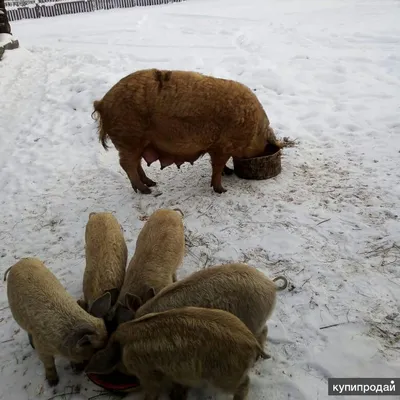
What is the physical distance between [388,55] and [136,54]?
22.3 feet

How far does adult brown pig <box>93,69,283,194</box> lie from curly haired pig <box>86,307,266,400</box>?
279 cm

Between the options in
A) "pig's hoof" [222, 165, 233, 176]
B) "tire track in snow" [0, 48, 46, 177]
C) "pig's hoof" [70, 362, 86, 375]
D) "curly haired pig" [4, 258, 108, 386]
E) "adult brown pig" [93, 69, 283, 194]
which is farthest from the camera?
"tire track in snow" [0, 48, 46, 177]

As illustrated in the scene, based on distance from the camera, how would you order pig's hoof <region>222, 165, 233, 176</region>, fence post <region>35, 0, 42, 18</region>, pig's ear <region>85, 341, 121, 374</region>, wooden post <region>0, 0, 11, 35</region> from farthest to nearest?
fence post <region>35, 0, 42, 18</region>
wooden post <region>0, 0, 11, 35</region>
pig's hoof <region>222, 165, 233, 176</region>
pig's ear <region>85, 341, 121, 374</region>

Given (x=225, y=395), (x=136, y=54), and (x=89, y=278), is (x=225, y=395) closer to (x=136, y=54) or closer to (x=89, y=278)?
(x=89, y=278)

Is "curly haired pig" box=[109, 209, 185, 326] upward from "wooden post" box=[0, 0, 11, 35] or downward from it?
downward

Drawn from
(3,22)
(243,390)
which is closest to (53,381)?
(243,390)

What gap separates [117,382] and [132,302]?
0.57 meters

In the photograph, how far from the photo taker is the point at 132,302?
3.03 metres

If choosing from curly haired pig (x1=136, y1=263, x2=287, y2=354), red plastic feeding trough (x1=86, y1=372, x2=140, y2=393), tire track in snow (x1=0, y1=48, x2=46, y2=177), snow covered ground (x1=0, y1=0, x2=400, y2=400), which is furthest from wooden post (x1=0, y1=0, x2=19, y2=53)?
red plastic feeding trough (x1=86, y1=372, x2=140, y2=393)

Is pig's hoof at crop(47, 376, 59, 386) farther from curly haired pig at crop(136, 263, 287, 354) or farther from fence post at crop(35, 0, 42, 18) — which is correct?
fence post at crop(35, 0, 42, 18)

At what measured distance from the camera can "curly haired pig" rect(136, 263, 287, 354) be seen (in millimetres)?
2867

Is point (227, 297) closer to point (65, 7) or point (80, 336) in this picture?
point (80, 336)

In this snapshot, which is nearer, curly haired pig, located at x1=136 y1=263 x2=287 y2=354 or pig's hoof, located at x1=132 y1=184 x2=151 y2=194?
curly haired pig, located at x1=136 y1=263 x2=287 y2=354

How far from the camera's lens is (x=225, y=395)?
284 cm
